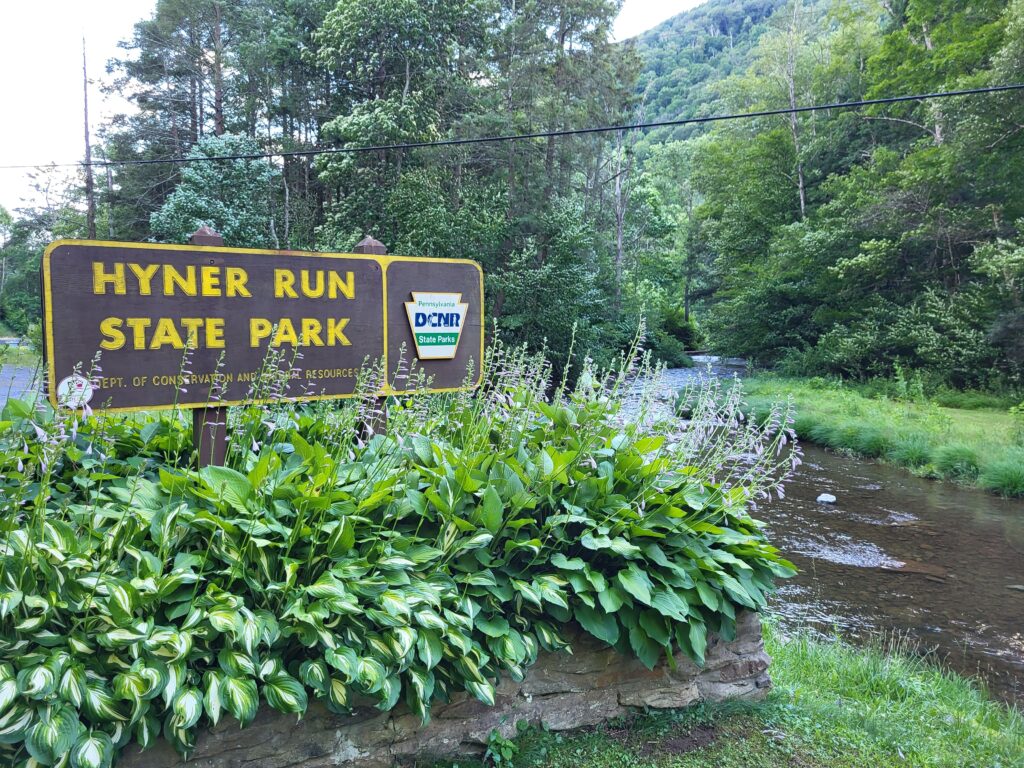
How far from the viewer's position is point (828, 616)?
5.70 meters

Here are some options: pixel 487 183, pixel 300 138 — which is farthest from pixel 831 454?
pixel 300 138

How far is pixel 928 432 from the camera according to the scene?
466 inches

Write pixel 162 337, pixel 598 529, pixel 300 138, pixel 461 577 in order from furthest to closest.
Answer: pixel 300 138
pixel 162 337
pixel 598 529
pixel 461 577

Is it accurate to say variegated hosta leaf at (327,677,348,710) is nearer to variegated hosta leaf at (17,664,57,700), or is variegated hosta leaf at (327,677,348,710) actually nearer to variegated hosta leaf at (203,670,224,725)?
variegated hosta leaf at (203,670,224,725)

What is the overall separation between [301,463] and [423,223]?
1669 centimetres

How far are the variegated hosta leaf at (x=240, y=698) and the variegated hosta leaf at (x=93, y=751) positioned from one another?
0.31m

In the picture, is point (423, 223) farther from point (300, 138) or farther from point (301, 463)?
point (301, 463)

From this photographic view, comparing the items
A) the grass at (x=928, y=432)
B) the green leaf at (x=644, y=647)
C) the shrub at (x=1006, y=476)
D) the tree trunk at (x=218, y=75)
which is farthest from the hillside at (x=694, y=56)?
the green leaf at (x=644, y=647)

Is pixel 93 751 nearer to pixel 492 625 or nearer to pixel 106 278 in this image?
pixel 492 625

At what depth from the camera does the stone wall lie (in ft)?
7.06

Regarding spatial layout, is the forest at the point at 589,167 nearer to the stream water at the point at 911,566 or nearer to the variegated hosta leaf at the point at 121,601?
the stream water at the point at 911,566

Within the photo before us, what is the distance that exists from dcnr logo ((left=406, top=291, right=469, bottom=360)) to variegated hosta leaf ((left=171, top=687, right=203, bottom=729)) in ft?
7.77

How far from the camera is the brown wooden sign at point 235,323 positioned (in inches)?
113

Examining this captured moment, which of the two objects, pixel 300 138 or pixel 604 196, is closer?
pixel 300 138
